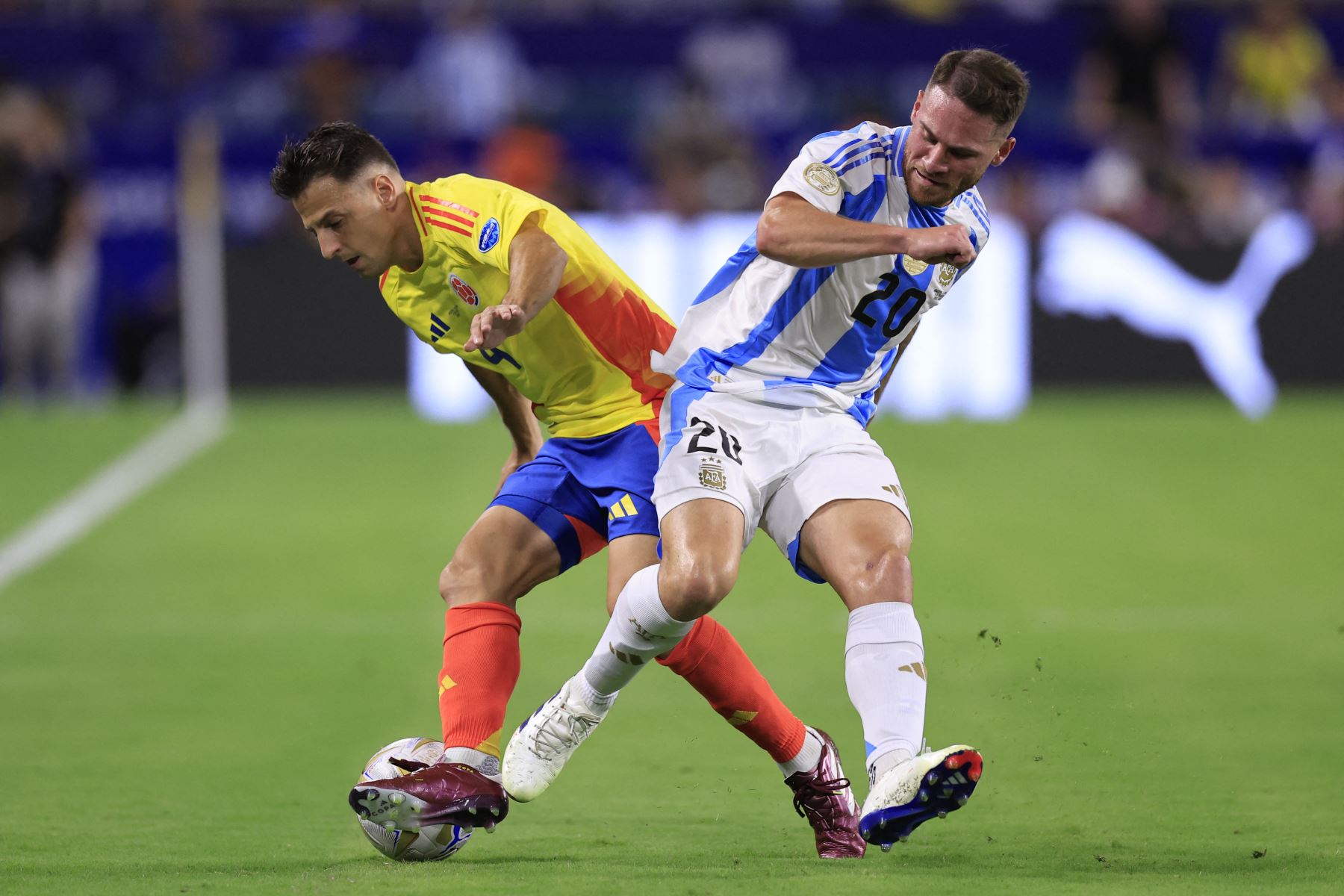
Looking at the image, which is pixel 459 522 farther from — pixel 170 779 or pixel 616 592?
pixel 616 592

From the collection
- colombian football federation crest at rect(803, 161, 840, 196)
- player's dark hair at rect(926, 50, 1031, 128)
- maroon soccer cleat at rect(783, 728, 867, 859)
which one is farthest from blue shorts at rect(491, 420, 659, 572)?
player's dark hair at rect(926, 50, 1031, 128)

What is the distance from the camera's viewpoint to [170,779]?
6.04 m

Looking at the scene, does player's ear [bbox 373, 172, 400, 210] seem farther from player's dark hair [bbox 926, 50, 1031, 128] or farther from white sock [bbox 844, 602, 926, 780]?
white sock [bbox 844, 602, 926, 780]

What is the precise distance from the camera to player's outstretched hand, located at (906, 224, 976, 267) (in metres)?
4.45

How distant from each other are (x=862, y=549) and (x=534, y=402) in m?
1.23

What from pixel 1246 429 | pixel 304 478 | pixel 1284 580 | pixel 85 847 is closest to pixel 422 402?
pixel 304 478

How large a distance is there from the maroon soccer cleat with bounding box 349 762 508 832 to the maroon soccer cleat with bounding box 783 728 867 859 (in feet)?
2.71

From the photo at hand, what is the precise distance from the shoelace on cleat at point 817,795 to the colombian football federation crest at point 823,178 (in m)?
1.56

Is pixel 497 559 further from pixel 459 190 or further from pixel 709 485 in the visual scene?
pixel 459 190

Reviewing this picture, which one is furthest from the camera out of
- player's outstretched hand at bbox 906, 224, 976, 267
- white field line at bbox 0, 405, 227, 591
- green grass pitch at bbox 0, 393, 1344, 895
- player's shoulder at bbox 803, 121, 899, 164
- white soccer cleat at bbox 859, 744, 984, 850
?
white field line at bbox 0, 405, 227, 591

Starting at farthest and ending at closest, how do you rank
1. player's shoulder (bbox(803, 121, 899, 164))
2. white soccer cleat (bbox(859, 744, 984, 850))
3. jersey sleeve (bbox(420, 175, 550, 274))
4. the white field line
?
the white field line
jersey sleeve (bbox(420, 175, 550, 274))
player's shoulder (bbox(803, 121, 899, 164))
white soccer cleat (bbox(859, 744, 984, 850))

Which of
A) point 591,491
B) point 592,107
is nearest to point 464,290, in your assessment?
point 591,491

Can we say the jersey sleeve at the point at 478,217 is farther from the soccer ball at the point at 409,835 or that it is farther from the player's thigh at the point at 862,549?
the soccer ball at the point at 409,835

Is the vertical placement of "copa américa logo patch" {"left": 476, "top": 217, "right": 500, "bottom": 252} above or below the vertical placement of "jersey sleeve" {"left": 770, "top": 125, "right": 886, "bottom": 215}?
below
